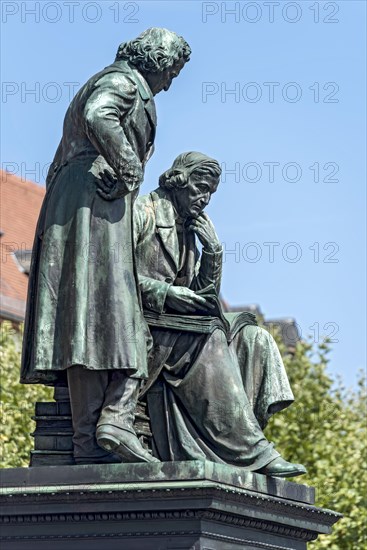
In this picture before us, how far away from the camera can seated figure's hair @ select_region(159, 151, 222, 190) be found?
1216 centimetres

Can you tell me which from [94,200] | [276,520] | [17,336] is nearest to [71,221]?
[94,200]

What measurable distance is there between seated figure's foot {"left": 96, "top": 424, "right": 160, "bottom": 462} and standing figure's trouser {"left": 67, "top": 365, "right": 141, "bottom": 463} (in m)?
0.10

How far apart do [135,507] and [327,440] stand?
2318cm

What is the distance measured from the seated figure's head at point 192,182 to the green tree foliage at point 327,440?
1592 centimetres

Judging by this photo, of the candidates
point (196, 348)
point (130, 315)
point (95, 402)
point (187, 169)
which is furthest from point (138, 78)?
point (95, 402)

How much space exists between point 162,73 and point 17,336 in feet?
105

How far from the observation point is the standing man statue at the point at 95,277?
1125 centimetres

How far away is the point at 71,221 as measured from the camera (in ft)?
37.7

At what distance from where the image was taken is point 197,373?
11.6 m

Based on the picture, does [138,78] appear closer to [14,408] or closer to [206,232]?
[206,232]

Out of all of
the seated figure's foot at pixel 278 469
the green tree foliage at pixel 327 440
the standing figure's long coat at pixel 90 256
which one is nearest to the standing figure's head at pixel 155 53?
the standing figure's long coat at pixel 90 256

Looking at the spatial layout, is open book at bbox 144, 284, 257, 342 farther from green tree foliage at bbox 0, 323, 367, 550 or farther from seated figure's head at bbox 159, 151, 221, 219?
green tree foliage at bbox 0, 323, 367, 550

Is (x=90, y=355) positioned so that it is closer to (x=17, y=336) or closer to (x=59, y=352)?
(x=59, y=352)

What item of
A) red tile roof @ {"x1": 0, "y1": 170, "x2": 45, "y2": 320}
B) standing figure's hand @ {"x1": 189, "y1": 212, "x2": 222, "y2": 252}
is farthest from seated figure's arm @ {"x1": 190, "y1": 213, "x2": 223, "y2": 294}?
red tile roof @ {"x1": 0, "y1": 170, "x2": 45, "y2": 320}
